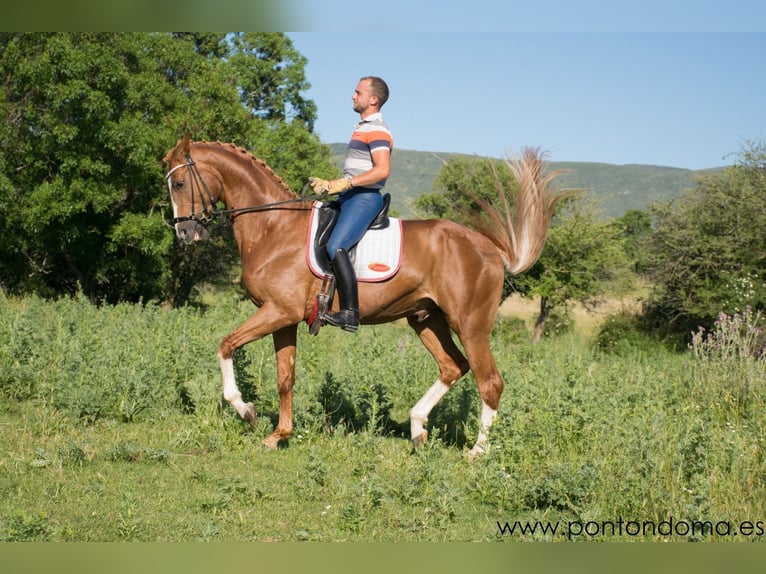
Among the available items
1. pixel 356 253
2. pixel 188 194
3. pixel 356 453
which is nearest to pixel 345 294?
pixel 356 253

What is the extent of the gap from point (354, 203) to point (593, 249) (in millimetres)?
29532

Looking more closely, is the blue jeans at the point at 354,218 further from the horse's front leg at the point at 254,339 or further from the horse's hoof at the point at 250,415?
the horse's hoof at the point at 250,415

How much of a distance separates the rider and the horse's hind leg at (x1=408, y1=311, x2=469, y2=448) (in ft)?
3.71

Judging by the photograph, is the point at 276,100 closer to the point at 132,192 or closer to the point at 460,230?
the point at 132,192

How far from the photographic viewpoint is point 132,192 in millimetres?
25016

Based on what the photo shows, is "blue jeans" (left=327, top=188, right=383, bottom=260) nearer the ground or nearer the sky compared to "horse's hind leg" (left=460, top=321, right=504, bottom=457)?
nearer the sky

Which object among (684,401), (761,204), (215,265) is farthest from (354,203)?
(215,265)

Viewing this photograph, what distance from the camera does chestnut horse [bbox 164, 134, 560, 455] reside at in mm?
7016

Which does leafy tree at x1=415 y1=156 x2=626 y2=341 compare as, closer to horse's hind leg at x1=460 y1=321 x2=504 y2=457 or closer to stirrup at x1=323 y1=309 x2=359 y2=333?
horse's hind leg at x1=460 y1=321 x2=504 y2=457

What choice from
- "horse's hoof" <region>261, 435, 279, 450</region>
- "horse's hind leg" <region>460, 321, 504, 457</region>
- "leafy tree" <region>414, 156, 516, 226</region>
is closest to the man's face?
"horse's hind leg" <region>460, 321, 504, 457</region>

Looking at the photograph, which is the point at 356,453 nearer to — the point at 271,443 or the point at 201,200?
the point at 271,443

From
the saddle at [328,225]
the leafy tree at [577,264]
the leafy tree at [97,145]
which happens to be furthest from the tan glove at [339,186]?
the leafy tree at [577,264]

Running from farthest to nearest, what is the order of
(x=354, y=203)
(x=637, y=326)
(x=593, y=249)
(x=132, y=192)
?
1. (x=593, y=249)
2. (x=637, y=326)
3. (x=132, y=192)
4. (x=354, y=203)

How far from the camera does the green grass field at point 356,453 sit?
5.17 meters
